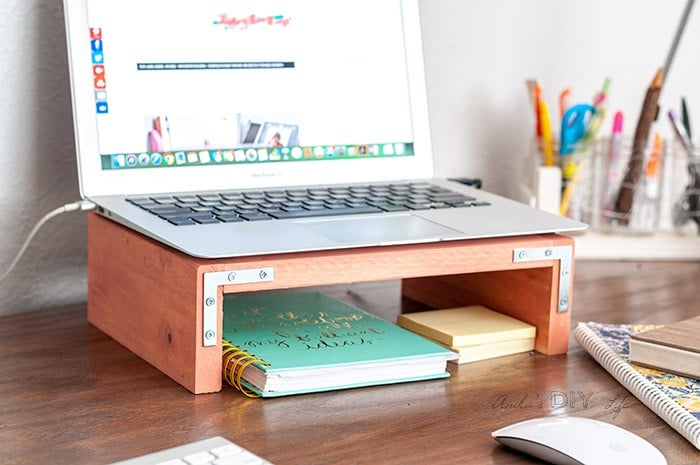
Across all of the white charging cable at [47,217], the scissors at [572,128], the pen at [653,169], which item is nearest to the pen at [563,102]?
the scissors at [572,128]

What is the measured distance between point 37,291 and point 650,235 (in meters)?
0.84

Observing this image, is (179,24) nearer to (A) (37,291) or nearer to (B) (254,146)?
(B) (254,146)

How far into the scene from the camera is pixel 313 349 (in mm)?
901

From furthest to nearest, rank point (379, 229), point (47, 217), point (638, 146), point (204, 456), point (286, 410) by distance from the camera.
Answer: point (638, 146) < point (47, 217) < point (379, 229) < point (286, 410) < point (204, 456)

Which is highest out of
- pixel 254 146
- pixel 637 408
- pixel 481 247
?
pixel 254 146

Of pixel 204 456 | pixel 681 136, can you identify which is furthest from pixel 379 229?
pixel 681 136

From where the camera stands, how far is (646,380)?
875mm

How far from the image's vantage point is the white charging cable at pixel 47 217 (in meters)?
1.03

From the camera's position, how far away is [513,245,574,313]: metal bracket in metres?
0.98

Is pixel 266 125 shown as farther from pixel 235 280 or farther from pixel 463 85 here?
pixel 463 85

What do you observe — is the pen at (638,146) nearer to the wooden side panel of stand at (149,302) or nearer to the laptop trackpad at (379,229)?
the laptop trackpad at (379,229)

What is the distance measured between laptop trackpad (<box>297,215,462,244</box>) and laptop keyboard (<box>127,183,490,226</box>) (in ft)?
0.08

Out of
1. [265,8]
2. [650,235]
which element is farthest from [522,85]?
[265,8]

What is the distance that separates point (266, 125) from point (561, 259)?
35 cm
